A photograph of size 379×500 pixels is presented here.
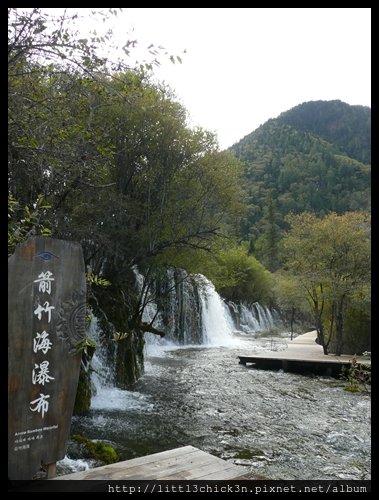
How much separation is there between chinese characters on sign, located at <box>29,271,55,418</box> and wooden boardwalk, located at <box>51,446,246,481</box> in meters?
0.64

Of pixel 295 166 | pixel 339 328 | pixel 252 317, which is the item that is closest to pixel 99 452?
pixel 339 328

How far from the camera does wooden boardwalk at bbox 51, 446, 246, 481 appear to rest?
142 inches

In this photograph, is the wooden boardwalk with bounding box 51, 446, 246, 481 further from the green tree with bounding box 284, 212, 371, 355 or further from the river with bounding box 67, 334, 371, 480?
the green tree with bounding box 284, 212, 371, 355

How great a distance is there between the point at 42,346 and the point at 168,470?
1.61 meters

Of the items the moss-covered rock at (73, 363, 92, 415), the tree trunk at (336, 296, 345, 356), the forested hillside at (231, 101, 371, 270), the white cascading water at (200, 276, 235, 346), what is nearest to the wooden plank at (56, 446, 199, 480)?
the moss-covered rock at (73, 363, 92, 415)

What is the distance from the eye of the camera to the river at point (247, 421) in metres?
7.90

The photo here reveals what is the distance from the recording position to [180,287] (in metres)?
24.3

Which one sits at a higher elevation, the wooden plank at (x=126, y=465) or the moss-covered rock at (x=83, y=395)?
the wooden plank at (x=126, y=465)

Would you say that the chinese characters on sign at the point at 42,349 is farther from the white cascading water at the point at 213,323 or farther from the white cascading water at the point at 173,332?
the white cascading water at the point at 213,323

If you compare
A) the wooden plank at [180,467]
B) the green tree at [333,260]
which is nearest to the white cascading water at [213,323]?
the green tree at [333,260]

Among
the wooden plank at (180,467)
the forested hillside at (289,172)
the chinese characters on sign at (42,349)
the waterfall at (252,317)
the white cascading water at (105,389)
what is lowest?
the waterfall at (252,317)

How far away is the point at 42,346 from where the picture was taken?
3.30 metres
